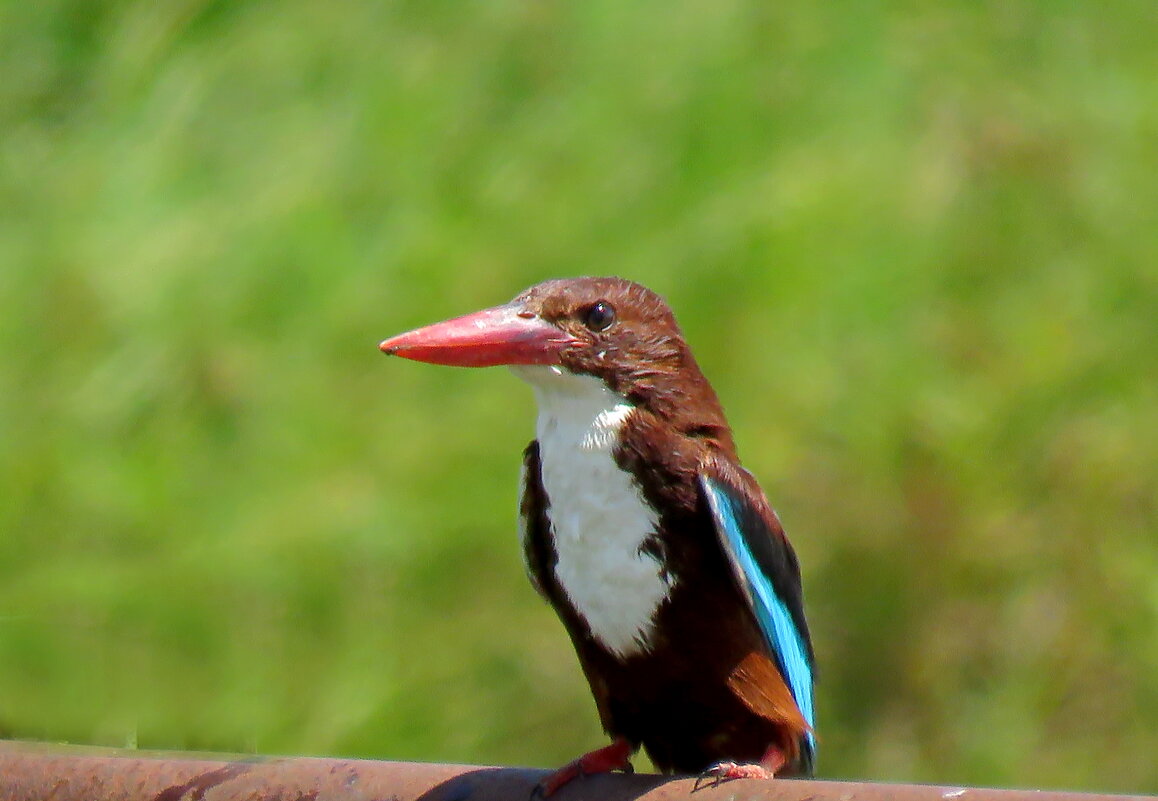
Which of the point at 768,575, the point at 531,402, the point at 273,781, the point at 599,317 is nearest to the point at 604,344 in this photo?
the point at 599,317

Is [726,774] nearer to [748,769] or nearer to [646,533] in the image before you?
[748,769]

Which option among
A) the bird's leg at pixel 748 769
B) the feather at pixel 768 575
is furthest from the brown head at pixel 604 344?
the bird's leg at pixel 748 769

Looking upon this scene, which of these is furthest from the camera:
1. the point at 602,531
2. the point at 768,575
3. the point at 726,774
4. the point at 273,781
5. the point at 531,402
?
the point at 531,402

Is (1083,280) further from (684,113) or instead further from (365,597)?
(365,597)

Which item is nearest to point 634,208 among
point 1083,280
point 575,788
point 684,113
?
point 684,113

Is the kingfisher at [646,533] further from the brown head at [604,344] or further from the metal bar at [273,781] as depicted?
the metal bar at [273,781]

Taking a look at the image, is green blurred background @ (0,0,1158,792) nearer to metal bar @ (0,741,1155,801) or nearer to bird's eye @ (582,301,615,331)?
bird's eye @ (582,301,615,331)
